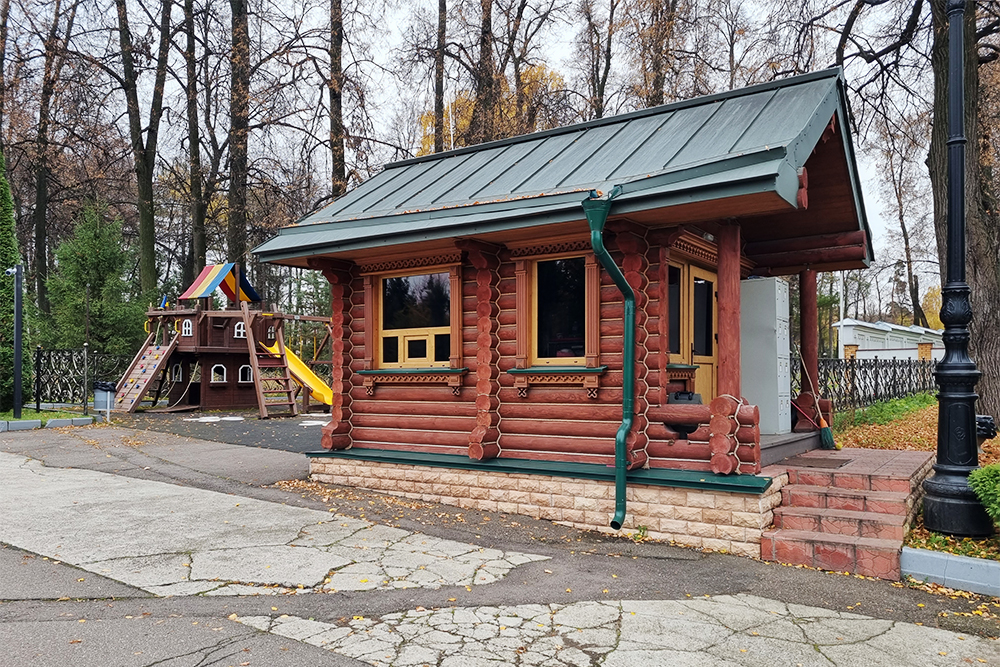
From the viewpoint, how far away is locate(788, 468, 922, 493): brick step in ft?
23.0

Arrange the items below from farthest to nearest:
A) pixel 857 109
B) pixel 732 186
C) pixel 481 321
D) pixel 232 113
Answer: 1. pixel 232 113
2. pixel 857 109
3. pixel 481 321
4. pixel 732 186

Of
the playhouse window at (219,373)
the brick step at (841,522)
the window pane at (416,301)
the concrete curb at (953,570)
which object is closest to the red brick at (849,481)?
the brick step at (841,522)

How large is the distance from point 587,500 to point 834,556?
241 centimetres

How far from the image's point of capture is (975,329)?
39.3 feet

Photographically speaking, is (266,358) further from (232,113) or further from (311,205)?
(232,113)

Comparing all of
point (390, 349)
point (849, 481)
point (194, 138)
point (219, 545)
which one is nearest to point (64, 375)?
point (194, 138)

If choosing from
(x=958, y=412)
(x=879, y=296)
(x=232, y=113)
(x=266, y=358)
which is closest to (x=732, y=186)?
(x=958, y=412)

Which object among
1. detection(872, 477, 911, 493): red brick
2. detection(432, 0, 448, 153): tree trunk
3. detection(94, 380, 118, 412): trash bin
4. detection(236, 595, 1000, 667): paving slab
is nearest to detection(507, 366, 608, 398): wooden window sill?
detection(236, 595, 1000, 667): paving slab

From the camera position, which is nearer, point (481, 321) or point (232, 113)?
point (481, 321)

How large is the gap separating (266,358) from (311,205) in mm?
5270

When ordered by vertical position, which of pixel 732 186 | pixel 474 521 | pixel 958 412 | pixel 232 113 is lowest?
pixel 474 521

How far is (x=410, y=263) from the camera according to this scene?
30.0 feet

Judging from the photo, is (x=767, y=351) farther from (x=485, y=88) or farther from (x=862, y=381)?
(x=485, y=88)

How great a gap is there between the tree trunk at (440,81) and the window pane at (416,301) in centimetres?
1345
